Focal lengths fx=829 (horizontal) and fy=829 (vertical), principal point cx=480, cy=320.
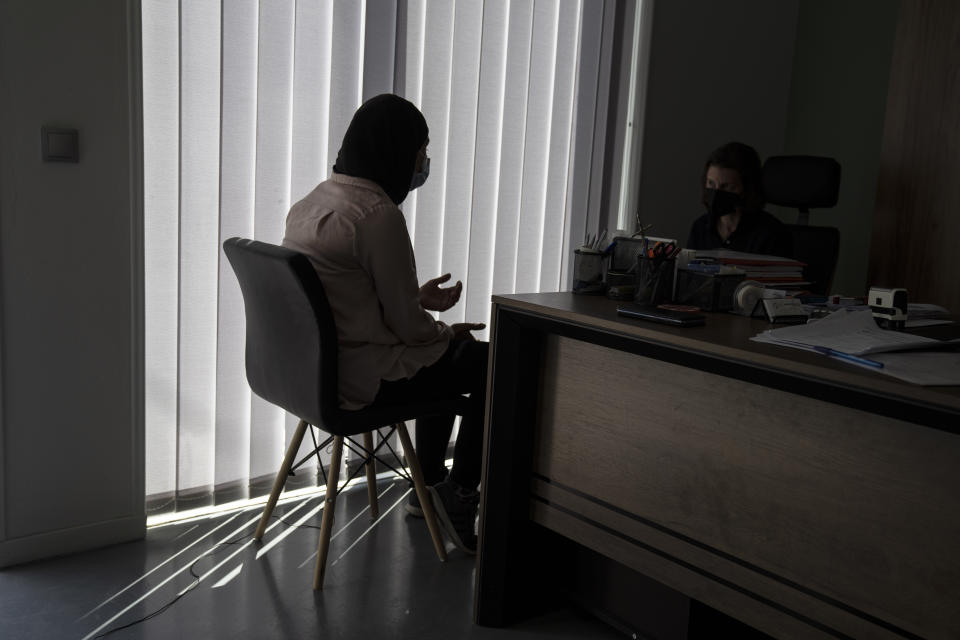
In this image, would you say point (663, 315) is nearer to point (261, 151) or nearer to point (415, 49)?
point (261, 151)

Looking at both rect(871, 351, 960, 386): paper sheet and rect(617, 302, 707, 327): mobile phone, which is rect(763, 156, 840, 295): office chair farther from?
rect(871, 351, 960, 386): paper sheet

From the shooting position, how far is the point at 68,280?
218 centimetres

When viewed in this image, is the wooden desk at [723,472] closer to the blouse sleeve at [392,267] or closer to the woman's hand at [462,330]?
the blouse sleeve at [392,267]

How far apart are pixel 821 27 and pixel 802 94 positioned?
318 millimetres

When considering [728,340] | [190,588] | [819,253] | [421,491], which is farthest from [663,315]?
[819,253]

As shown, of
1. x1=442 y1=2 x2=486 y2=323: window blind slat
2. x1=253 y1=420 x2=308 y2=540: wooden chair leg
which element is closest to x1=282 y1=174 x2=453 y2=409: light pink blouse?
x1=253 y1=420 x2=308 y2=540: wooden chair leg

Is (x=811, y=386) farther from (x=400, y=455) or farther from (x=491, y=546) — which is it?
(x=400, y=455)

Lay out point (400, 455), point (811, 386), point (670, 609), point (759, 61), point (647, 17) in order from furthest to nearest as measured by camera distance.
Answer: point (759, 61) → point (647, 17) → point (400, 455) → point (670, 609) → point (811, 386)

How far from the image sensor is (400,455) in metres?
2.95

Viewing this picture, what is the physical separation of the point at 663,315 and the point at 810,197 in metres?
1.56

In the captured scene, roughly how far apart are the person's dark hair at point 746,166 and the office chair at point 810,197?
0.33 ft

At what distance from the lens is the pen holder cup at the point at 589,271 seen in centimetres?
209

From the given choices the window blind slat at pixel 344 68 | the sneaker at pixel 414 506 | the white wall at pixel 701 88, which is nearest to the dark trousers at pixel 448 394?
the sneaker at pixel 414 506

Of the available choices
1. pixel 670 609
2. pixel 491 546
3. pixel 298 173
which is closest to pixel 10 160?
pixel 298 173
